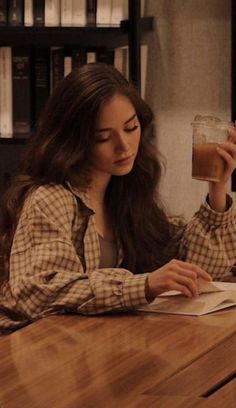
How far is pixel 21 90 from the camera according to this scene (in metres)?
3.36

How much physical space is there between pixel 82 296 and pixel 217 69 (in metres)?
1.67

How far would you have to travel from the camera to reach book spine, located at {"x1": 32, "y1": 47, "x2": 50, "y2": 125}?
3.37 metres

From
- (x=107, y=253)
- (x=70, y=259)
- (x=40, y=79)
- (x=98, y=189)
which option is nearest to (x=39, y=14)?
(x=40, y=79)

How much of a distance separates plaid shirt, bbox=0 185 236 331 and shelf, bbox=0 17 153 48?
1131mm

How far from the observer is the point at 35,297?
202 centimetres

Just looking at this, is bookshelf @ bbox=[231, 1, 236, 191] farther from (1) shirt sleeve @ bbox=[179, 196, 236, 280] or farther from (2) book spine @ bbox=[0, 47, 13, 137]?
(1) shirt sleeve @ bbox=[179, 196, 236, 280]

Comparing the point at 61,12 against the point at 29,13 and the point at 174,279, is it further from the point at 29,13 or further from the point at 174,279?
the point at 174,279

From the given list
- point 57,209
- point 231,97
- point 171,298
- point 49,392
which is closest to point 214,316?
point 171,298

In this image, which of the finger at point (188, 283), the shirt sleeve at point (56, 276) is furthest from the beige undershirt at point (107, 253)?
the finger at point (188, 283)

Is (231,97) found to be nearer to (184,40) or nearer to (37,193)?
(184,40)

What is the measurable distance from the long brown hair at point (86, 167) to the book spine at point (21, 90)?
3.22 ft

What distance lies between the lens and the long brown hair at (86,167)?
7.34 ft

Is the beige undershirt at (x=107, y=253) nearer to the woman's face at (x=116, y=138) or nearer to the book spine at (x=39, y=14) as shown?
the woman's face at (x=116, y=138)

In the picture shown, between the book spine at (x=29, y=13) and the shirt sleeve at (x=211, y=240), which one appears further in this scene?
the book spine at (x=29, y=13)
